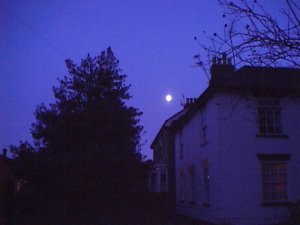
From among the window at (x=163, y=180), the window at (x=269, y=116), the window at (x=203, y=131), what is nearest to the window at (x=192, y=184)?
the window at (x=203, y=131)

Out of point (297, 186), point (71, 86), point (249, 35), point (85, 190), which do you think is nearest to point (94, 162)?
point (85, 190)

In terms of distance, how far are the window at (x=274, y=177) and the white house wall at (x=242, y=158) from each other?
24 cm

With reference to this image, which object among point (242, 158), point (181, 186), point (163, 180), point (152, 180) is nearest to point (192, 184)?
point (181, 186)

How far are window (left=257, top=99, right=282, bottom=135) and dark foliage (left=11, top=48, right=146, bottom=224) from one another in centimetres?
829

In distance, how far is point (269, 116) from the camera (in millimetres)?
19500

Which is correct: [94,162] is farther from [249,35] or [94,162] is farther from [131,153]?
[249,35]

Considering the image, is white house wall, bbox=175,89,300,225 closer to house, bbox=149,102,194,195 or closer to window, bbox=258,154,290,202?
window, bbox=258,154,290,202

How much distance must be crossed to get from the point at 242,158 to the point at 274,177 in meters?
1.84

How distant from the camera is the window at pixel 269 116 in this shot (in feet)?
63.4

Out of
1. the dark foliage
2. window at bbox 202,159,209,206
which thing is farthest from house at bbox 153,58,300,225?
the dark foliage

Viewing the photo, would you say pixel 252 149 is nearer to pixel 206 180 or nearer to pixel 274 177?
pixel 274 177

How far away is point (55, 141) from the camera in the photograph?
84.2 feet

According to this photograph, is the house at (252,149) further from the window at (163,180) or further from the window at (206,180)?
the window at (163,180)

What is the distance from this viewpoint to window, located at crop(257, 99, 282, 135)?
19.3 meters
